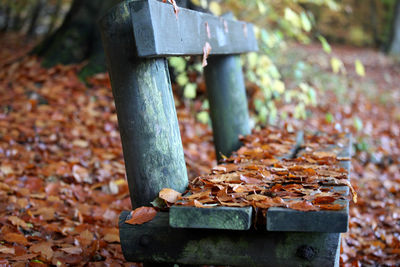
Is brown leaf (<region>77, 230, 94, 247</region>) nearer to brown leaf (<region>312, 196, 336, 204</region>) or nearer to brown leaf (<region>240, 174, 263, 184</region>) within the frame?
brown leaf (<region>240, 174, 263, 184</region>)

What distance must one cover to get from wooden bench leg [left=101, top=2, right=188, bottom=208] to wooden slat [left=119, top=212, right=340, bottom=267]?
0.53ft

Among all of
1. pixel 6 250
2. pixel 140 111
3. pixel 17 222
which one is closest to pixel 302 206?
pixel 140 111

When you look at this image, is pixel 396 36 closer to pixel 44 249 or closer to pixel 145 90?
pixel 145 90

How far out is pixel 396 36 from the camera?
45.6 ft

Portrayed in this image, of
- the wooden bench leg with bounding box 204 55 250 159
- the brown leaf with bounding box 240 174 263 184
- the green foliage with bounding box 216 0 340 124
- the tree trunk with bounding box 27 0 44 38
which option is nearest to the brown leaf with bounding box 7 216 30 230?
the brown leaf with bounding box 240 174 263 184

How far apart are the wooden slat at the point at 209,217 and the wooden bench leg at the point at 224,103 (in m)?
1.45

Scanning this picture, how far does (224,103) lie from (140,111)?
133 centimetres

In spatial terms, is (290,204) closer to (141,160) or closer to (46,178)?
(141,160)

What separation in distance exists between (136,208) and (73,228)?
2.42 feet

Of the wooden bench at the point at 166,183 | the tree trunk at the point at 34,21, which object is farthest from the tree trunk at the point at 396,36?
the wooden bench at the point at 166,183

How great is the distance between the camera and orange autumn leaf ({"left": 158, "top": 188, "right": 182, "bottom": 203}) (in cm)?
169

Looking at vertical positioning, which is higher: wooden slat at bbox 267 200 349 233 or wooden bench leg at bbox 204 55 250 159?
wooden bench leg at bbox 204 55 250 159

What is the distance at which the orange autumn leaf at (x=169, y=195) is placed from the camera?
5.54 feet

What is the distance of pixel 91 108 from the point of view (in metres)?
4.21
